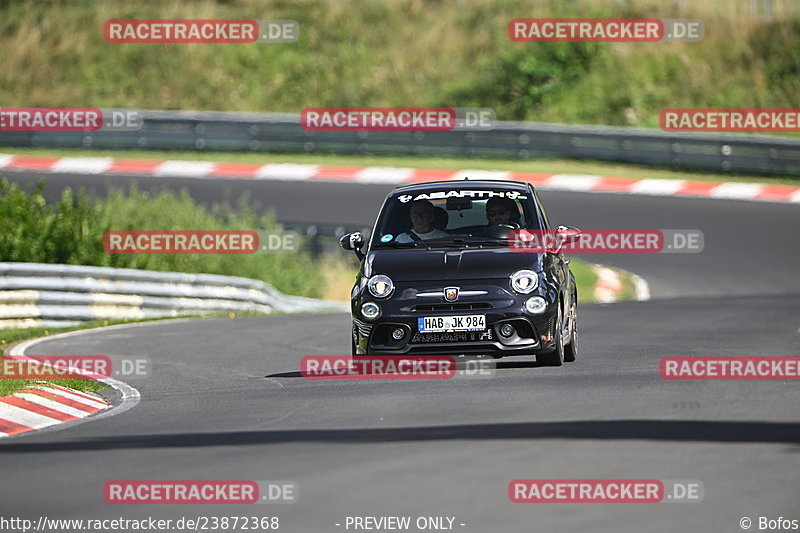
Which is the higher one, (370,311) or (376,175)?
(376,175)

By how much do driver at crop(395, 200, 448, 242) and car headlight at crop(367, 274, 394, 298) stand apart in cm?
74

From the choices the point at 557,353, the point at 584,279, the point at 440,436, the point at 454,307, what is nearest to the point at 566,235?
the point at 557,353

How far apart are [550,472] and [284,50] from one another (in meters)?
33.3

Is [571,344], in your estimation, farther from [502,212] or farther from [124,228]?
[124,228]

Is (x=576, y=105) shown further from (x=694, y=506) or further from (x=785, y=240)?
(x=694, y=506)

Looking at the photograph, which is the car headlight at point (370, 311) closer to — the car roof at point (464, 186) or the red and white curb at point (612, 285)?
the car roof at point (464, 186)

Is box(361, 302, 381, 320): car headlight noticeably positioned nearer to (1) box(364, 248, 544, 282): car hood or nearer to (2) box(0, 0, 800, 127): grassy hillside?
(1) box(364, 248, 544, 282): car hood

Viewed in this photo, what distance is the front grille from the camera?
1148cm

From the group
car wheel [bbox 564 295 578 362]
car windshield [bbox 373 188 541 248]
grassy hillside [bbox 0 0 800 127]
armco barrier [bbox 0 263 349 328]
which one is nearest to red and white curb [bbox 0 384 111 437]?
car windshield [bbox 373 188 541 248]

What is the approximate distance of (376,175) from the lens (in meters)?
30.8

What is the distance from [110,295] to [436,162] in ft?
44.8

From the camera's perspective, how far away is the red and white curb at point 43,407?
10156 millimetres

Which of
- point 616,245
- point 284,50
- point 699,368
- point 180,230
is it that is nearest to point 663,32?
point 284,50

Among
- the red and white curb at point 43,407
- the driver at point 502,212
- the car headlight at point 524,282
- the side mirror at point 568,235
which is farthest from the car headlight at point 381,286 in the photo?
the red and white curb at point 43,407
